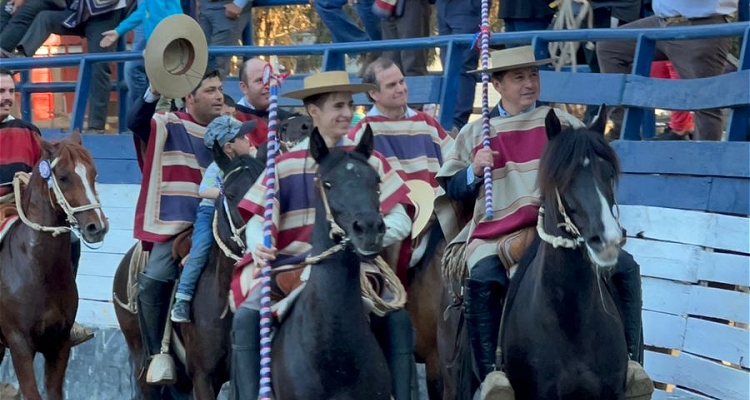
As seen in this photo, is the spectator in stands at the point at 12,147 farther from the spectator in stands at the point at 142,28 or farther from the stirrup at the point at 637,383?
the stirrup at the point at 637,383

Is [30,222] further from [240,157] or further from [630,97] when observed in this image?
[630,97]

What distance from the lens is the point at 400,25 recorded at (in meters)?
12.1

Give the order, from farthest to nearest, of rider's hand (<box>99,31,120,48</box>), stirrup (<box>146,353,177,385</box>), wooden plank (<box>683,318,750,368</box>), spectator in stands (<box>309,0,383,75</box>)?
1. rider's hand (<box>99,31,120,48</box>)
2. spectator in stands (<box>309,0,383,75</box>)
3. stirrup (<box>146,353,177,385</box>)
4. wooden plank (<box>683,318,750,368</box>)

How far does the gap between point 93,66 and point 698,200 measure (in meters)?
7.22

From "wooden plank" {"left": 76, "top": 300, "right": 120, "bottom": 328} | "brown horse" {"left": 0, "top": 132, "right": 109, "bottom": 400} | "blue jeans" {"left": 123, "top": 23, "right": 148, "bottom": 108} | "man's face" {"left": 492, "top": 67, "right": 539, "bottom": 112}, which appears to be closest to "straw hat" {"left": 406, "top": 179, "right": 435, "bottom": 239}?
"man's face" {"left": 492, "top": 67, "right": 539, "bottom": 112}

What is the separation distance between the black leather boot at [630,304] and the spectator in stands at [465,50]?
4164mm

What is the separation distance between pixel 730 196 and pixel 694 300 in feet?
2.27

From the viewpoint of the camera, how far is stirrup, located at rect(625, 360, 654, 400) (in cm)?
700

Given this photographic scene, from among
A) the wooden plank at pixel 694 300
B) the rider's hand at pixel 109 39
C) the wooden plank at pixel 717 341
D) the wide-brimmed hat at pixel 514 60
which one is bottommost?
the wooden plank at pixel 717 341

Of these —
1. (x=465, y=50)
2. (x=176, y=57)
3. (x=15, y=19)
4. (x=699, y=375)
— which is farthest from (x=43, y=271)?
(x=15, y=19)

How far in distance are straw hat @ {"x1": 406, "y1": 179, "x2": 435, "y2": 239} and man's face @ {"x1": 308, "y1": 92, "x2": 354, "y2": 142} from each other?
1258mm

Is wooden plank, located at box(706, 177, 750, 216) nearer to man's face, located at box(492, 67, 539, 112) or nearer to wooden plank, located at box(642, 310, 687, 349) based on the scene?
wooden plank, located at box(642, 310, 687, 349)

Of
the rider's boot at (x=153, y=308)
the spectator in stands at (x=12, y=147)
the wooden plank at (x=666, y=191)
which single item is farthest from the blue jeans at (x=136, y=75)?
the wooden plank at (x=666, y=191)

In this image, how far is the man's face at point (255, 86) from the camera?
31.5ft
